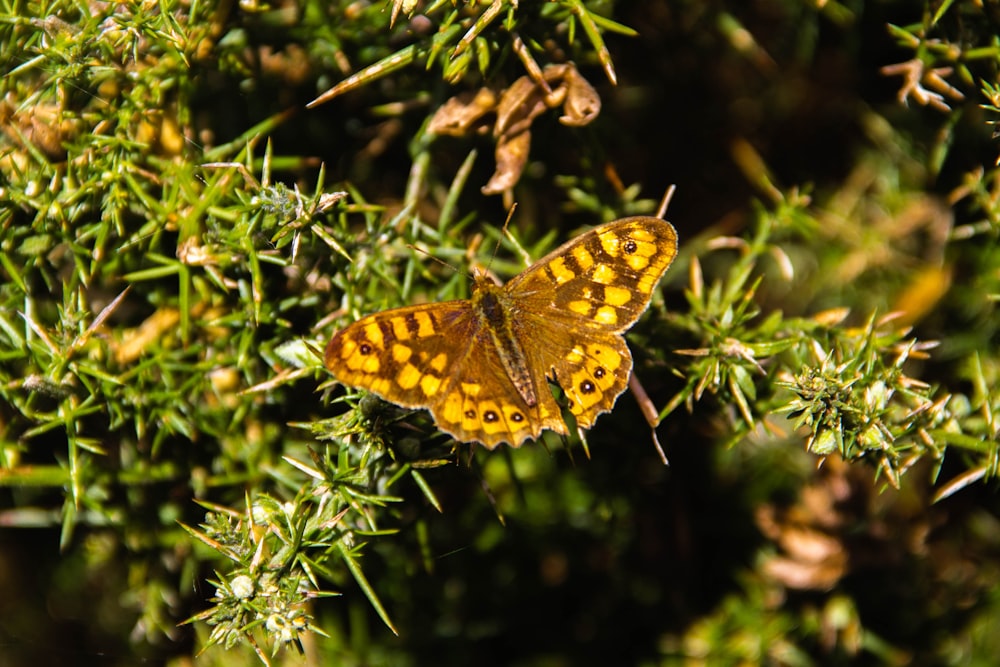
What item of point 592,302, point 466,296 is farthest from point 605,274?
point 466,296

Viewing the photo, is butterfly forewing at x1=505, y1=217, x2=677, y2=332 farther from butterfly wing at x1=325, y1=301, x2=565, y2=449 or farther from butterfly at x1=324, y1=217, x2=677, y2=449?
butterfly wing at x1=325, y1=301, x2=565, y2=449

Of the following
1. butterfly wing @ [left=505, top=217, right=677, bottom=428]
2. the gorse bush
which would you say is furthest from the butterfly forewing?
the gorse bush

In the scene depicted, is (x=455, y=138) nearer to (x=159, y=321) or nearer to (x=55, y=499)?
(x=159, y=321)

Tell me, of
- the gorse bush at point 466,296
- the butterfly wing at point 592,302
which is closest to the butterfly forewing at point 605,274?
the butterfly wing at point 592,302

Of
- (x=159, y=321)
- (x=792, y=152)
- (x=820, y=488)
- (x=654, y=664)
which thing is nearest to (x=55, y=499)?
(x=159, y=321)

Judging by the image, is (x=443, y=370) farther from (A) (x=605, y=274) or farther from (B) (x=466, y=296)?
(A) (x=605, y=274)

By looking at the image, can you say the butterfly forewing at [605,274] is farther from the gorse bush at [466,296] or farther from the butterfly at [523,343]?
the gorse bush at [466,296]
